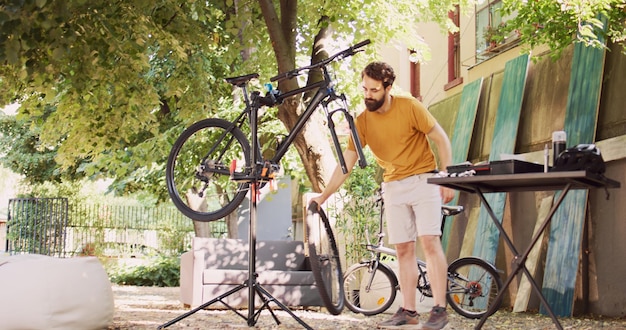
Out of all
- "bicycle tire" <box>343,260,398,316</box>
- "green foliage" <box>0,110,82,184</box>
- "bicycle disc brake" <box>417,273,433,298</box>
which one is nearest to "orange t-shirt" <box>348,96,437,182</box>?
"bicycle disc brake" <box>417,273,433,298</box>

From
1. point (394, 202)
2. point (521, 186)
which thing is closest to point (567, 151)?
point (521, 186)

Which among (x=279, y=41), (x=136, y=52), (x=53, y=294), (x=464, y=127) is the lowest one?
(x=53, y=294)

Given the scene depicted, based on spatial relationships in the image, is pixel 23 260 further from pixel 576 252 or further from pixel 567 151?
pixel 576 252

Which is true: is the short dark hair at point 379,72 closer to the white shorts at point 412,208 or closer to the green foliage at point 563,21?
the white shorts at point 412,208

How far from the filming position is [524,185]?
12.8 ft

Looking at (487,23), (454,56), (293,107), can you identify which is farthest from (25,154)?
(293,107)

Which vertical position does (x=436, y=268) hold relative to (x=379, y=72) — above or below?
below

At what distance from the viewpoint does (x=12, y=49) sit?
3898mm

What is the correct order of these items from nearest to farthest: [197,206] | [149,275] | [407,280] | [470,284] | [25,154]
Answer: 1. [407,280]
2. [470,284]
3. [197,206]
4. [149,275]
5. [25,154]

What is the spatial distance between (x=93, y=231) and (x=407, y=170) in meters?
14.0

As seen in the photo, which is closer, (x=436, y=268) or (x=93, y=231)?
(x=436, y=268)

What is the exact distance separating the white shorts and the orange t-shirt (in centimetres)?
6

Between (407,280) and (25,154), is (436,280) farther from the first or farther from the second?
(25,154)

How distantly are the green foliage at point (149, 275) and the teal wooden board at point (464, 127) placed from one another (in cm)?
796
